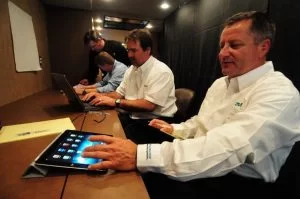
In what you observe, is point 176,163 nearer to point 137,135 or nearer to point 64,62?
point 137,135

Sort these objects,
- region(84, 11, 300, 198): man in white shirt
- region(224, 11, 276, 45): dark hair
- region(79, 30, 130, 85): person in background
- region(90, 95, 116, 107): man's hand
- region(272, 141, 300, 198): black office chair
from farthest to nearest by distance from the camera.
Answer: region(79, 30, 130, 85): person in background, region(90, 95, 116, 107): man's hand, region(224, 11, 276, 45): dark hair, region(272, 141, 300, 198): black office chair, region(84, 11, 300, 198): man in white shirt

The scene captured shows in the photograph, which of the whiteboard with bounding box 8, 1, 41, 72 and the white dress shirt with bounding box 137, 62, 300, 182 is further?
the whiteboard with bounding box 8, 1, 41, 72

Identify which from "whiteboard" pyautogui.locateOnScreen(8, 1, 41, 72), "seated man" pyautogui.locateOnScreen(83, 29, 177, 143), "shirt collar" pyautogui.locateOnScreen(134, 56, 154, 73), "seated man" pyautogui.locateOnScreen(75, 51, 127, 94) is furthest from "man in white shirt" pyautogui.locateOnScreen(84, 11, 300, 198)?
"whiteboard" pyautogui.locateOnScreen(8, 1, 41, 72)

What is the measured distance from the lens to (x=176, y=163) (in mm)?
583

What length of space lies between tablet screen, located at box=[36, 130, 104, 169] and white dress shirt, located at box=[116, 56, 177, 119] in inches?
35.1

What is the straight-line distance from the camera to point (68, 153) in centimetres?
61

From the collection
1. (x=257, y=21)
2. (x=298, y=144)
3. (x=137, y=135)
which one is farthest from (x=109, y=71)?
(x=298, y=144)

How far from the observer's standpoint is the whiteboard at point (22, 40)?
192 centimetres

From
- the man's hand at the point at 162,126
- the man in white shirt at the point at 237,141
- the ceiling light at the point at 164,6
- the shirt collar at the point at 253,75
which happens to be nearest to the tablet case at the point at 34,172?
the man in white shirt at the point at 237,141

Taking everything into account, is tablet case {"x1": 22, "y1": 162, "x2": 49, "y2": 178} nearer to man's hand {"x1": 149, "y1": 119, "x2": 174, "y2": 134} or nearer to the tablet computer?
the tablet computer

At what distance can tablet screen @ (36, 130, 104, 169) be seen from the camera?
56 cm

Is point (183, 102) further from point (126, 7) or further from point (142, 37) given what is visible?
point (126, 7)

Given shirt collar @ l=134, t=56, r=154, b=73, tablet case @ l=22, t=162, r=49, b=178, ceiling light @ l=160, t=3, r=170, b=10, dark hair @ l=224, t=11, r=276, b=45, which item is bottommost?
tablet case @ l=22, t=162, r=49, b=178

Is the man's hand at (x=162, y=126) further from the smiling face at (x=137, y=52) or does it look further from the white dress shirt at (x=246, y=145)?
the smiling face at (x=137, y=52)
